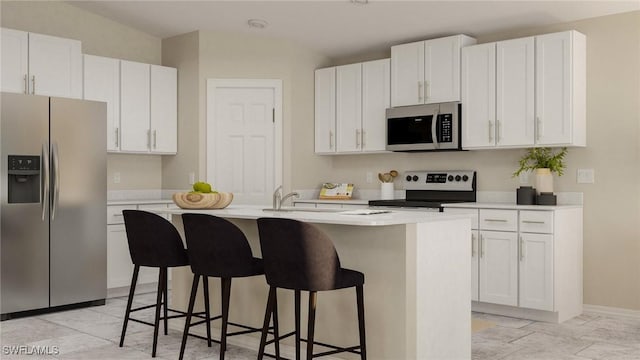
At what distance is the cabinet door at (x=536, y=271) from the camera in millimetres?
4629

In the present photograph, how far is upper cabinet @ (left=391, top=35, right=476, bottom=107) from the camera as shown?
17.8ft

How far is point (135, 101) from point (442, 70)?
2.87 metres

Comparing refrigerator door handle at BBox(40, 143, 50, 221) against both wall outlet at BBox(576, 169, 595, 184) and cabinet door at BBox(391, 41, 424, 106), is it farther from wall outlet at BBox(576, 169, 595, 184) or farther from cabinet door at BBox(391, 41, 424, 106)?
wall outlet at BBox(576, 169, 595, 184)

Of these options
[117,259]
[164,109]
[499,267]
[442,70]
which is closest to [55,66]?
[164,109]

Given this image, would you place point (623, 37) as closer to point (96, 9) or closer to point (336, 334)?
point (336, 334)

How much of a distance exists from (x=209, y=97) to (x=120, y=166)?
3.67ft

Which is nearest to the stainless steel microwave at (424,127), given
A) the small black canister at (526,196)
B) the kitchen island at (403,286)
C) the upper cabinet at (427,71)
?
the upper cabinet at (427,71)

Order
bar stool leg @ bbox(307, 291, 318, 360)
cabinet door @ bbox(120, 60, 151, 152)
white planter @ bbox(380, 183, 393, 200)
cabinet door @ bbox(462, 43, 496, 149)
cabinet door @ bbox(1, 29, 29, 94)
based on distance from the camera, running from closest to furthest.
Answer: bar stool leg @ bbox(307, 291, 318, 360) < cabinet door @ bbox(1, 29, 29, 94) < cabinet door @ bbox(462, 43, 496, 149) < cabinet door @ bbox(120, 60, 151, 152) < white planter @ bbox(380, 183, 393, 200)

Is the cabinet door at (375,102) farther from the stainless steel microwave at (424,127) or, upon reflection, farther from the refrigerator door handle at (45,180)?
the refrigerator door handle at (45,180)

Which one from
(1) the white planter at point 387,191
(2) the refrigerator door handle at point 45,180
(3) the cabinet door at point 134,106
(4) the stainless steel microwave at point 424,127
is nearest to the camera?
(2) the refrigerator door handle at point 45,180

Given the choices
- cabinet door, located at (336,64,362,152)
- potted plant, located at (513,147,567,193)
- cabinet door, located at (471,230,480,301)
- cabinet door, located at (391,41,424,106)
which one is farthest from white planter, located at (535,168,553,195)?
cabinet door, located at (336,64,362,152)

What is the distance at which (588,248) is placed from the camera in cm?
503

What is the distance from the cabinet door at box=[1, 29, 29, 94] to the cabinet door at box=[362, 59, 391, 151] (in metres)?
3.00

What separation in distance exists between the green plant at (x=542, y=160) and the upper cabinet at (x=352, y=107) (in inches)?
52.5
